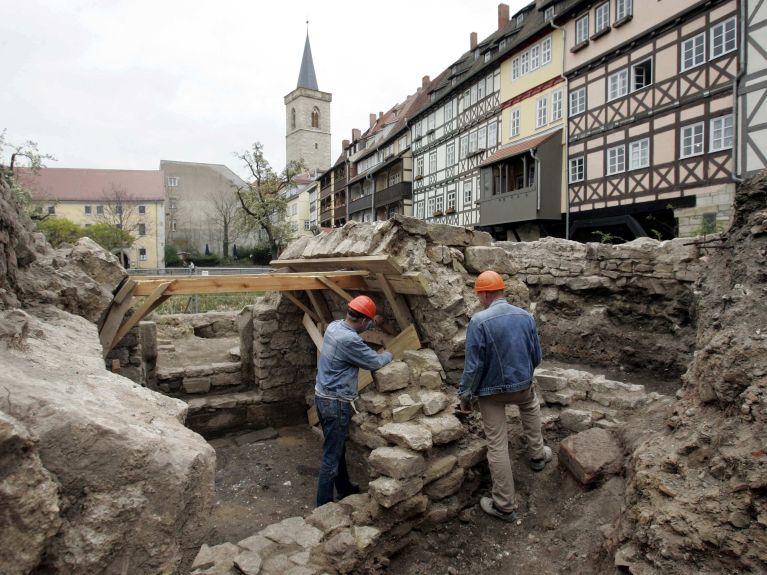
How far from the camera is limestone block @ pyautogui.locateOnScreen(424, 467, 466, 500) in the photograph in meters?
4.38

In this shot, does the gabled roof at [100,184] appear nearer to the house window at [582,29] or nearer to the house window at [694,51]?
the house window at [582,29]

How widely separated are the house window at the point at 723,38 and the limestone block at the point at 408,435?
14551mm

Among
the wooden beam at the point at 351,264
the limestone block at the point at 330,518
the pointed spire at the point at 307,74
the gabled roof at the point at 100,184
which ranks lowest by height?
the limestone block at the point at 330,518

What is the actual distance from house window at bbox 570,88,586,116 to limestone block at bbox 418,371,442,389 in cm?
1617

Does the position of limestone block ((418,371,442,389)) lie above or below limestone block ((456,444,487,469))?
above

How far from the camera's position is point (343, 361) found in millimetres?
4723

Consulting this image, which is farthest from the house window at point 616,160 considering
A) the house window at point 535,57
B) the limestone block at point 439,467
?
the limestone block at point 439,467

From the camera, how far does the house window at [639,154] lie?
1541 cm

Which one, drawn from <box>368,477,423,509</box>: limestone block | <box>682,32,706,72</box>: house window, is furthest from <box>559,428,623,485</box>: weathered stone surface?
<box>682,32,706,72</box>: house window

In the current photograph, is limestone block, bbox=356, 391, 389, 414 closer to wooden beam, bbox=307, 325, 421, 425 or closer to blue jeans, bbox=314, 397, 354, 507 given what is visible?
blue jeans, bbox=314, 397, 354, 507

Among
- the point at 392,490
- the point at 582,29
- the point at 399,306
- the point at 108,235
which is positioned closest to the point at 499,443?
the point at 392,490

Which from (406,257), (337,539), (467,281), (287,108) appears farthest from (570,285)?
(287,108)

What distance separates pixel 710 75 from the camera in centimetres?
1351

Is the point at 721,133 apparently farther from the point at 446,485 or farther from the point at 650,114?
the point at 446,485
